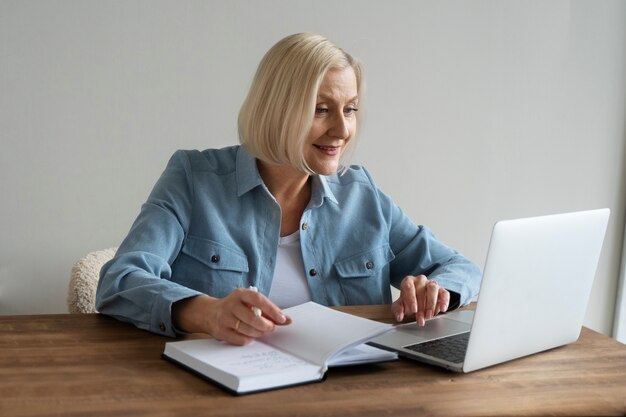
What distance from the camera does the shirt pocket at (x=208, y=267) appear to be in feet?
5.97

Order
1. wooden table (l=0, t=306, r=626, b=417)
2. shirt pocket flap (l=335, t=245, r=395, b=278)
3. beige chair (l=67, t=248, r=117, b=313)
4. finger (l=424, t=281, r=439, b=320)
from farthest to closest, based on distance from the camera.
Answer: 1. beige chair (l=67, t=248, r=117, b=313)
2. shirt pocket flap (l=335, t=245, r=395, b=278)
3. finger (l=424, t=281, r=439, b=320)
4. wooden table (l=0, t=306, r=626, b=417)

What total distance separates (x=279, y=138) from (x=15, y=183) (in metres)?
1.09

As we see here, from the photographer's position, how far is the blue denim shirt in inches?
70.8

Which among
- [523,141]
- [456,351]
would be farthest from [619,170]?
[456,351]

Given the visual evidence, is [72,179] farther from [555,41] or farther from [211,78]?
[555,41]

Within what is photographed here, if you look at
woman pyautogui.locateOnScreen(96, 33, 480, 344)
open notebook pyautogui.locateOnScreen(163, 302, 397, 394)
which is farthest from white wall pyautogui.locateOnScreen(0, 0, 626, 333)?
open notebook pyautogui.locateOnScreen(163, 302, 397, 394)

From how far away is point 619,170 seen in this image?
3254mm

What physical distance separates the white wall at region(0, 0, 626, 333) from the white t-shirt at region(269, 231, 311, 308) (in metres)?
0.93

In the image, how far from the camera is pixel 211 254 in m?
1.82

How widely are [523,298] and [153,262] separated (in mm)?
726

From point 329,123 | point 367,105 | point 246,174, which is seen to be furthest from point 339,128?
point 367,105

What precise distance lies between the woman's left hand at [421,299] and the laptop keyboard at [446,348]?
4.2 inches

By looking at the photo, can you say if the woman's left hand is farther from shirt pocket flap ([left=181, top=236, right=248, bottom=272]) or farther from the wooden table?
shirt pocket flap ([left=181, top=236, right=248, bottom=272])

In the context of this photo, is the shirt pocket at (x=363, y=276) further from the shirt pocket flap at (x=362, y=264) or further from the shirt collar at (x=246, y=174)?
the shirt collar at (x=246, y=174)
